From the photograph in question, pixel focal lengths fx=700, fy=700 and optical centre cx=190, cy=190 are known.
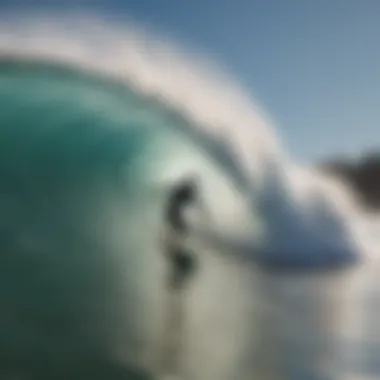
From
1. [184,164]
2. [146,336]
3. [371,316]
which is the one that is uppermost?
[184,164]

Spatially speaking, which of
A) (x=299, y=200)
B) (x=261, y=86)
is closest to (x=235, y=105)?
(x=261, y=86)

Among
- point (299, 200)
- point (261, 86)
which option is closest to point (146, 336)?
point (299, 200)

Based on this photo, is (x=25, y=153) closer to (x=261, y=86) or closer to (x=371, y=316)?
(x=261, y=86)

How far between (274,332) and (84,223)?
0.32 metres

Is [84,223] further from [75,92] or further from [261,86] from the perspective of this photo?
[261,86]

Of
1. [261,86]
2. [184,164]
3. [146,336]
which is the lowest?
[146,336]

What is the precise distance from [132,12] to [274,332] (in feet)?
1.73

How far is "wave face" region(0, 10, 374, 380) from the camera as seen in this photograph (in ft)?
3.33

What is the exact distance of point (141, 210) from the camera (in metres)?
1.03

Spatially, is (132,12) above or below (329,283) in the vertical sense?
above

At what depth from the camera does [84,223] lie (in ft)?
3.36

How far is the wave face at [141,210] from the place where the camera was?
1016 mm

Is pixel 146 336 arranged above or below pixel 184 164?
below

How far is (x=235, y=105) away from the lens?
1.05 metres
